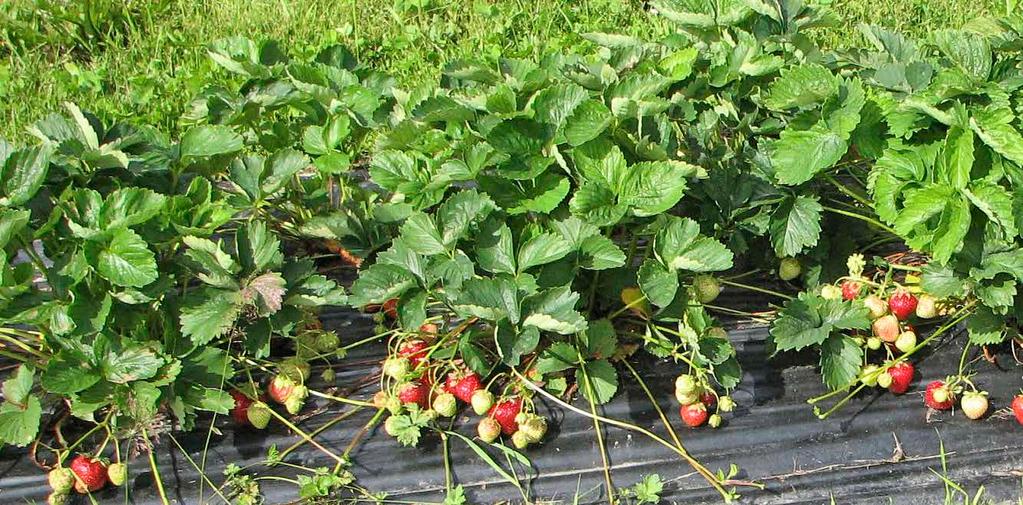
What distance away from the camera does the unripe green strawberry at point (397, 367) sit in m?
2.21

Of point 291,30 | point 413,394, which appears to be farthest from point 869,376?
point 291,30

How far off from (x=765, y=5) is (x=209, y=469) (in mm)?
1583

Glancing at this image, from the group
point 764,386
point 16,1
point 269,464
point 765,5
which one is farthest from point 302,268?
point 16,1

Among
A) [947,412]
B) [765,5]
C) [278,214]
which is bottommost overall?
[947,412]

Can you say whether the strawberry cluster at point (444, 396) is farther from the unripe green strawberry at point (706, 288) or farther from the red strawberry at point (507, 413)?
the unripe green strawberry at point (706, 288)

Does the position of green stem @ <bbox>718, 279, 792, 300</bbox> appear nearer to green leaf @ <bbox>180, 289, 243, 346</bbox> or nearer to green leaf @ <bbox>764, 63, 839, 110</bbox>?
green leaf @ <bbox>764, 63, 839, 110</bbox>

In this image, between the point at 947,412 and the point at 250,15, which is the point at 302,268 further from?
the point at 250,15

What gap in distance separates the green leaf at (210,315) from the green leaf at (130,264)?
5.5 inches

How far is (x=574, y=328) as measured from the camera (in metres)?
1.98

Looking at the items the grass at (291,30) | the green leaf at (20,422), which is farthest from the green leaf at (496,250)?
the grass at (291,30)

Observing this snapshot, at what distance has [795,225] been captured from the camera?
224 centimetres

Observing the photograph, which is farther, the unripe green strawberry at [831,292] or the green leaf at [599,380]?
the unripe green strawberry at [831,292]

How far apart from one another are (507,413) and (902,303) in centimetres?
90

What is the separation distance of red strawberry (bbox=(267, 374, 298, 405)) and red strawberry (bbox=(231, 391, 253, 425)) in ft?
0.19
